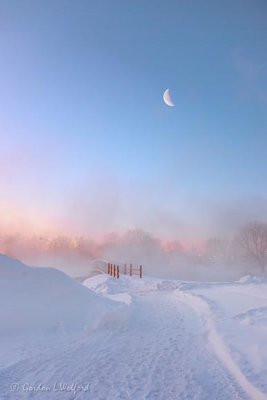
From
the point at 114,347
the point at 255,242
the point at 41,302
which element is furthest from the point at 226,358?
the point at 255,242

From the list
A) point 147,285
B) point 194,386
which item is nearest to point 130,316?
point 194,386

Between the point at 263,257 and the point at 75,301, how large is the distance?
5324 centimetres

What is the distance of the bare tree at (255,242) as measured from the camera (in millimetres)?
A: 58766

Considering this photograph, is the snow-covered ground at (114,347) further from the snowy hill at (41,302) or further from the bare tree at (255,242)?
the bare tree at (255,242)

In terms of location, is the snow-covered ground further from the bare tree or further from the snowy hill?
the bare tree

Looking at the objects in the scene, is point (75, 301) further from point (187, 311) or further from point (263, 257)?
point (263, 257)

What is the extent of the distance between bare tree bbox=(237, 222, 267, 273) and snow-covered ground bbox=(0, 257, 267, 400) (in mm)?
47873

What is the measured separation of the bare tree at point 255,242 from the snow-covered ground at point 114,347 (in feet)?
157

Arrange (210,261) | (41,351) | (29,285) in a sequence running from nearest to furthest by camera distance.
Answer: (41,351), (29,285), (210,261)

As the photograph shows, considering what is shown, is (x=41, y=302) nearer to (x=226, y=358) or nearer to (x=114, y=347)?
(x=114, y=347)

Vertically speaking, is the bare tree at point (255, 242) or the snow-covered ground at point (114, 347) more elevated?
the bare tree at point (255, 242)

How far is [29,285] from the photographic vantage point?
1102 centimetres

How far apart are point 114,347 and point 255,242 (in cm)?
5568

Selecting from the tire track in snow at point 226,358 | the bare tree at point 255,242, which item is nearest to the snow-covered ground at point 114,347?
the tire track in snow at point 226,358
